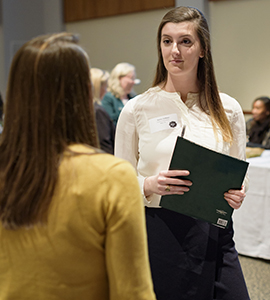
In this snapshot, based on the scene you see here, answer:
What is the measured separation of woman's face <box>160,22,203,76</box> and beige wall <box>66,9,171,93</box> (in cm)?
536

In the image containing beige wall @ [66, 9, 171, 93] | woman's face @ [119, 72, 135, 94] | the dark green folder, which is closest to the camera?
the dark green folder

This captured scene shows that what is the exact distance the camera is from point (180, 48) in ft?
4.74

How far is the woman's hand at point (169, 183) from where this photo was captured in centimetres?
126

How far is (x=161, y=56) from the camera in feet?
5.15

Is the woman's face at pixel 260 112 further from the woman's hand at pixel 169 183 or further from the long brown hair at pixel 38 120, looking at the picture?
the long brown hair at pixel 38 120

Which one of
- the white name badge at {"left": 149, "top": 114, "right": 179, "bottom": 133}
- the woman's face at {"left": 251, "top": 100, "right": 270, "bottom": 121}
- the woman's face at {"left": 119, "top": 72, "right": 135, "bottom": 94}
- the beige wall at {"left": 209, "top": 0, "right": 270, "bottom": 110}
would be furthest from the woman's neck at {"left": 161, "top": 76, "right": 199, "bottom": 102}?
the beige wall at {"left": 209, "top": 0, "right": 270, "bottom": 110}

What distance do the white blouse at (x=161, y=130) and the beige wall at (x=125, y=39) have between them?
5.34 m

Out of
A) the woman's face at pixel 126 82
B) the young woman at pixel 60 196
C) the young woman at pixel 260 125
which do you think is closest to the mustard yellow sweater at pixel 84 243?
the young woman at pixel 60 196

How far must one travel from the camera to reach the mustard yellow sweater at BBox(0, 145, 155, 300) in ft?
2.48

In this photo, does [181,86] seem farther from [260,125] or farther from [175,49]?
[260,125]

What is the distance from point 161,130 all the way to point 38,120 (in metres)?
0.75

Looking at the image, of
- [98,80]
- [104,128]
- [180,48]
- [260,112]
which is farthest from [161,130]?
[260,112]

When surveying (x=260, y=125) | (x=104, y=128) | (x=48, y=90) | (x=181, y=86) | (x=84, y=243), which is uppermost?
(x=48, y=90)

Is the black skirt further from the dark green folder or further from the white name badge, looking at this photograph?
the white name badge
